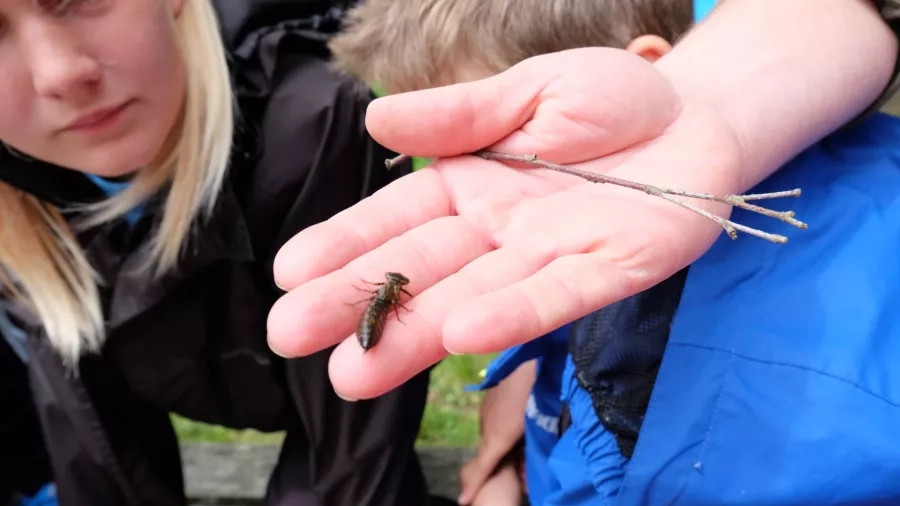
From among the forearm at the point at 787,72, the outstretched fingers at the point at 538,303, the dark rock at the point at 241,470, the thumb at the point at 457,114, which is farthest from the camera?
the dark rock at the point at 241,470

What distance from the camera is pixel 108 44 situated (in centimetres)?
209

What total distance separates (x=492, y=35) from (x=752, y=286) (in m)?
1.18

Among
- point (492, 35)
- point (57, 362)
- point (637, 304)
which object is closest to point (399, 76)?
point (492, 35)

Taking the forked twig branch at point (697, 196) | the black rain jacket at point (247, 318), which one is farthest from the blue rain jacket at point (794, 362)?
the black rain jacket at point (247, 318)

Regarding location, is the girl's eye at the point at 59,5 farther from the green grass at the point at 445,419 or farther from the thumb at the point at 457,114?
the green grass at the point at 445,419

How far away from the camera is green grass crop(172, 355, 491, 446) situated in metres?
4.32

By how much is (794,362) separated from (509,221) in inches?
26.1

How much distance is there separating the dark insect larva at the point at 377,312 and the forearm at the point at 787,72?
0.82m

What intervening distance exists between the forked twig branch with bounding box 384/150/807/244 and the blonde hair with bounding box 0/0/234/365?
3.00 ft

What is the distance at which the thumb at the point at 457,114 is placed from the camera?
1.51 m

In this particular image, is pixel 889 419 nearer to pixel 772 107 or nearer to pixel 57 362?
pixel 772 107

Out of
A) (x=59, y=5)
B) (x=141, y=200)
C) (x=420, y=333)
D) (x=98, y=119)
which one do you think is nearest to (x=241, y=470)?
(x=141, y=200)

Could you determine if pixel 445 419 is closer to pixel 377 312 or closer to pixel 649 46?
pixel 649 46

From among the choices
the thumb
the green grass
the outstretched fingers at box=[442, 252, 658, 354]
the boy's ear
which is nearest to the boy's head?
the boy's ear
